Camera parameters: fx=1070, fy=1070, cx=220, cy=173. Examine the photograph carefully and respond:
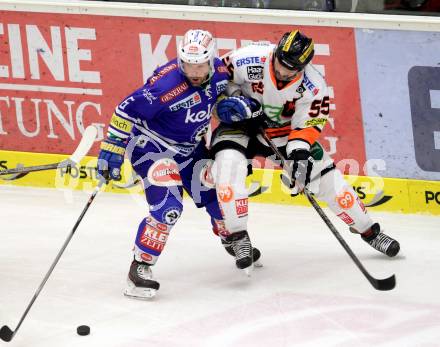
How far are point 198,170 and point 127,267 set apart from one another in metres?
0.71

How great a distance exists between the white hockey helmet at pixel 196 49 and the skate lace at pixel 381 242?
52.8 inches

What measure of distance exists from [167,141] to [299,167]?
2.15 feet

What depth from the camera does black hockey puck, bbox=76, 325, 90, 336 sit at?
185 inches

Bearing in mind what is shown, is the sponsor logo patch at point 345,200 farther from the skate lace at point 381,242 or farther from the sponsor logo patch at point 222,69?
the sponsor logo patch at point 222,69

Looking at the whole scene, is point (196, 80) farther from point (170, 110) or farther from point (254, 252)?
point (254, 252)

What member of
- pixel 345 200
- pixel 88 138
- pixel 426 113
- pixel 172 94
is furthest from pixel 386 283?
pixel 88 138

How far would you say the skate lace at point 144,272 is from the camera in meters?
5.14

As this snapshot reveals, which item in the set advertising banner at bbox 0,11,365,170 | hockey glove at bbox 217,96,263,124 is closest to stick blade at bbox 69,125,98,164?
advertising banner at bbox 0,11,365,170

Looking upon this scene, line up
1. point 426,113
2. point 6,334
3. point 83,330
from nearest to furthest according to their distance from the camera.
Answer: point 6,334
point 83,330
point 426,113

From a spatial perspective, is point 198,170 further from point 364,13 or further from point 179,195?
point 364,13

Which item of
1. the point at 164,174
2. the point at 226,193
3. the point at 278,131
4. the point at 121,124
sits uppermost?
the point at 121,124

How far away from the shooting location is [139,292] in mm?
5129

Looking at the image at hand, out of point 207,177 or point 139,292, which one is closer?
point 139,292

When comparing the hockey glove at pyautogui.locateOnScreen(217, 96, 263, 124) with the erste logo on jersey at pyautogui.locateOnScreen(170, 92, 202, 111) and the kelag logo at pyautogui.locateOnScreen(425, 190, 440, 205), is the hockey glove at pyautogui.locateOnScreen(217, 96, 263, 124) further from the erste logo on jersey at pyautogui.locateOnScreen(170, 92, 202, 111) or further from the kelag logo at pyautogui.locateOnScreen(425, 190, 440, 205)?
the kelag logo at pyautogui.locateOnScreen(425, 190, 440, 205)
